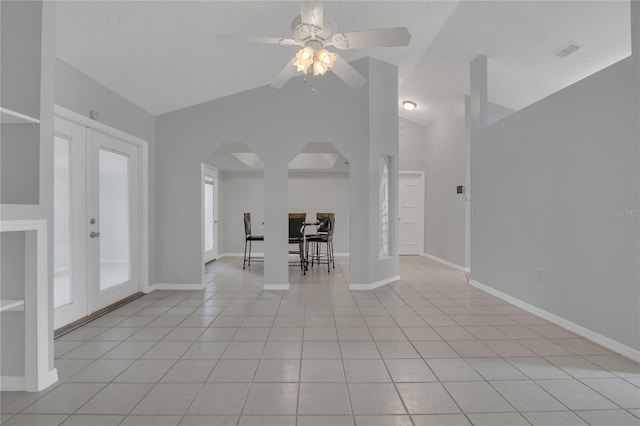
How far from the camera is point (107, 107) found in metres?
3.54

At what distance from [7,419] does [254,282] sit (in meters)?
3.42

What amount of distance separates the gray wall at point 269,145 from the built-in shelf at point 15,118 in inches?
103

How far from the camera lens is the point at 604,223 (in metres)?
2.70

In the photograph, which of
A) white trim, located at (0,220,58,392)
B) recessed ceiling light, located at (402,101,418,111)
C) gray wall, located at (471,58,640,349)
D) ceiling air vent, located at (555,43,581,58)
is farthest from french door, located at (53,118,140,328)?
ceiling air vent, located at (555,43,581,58)

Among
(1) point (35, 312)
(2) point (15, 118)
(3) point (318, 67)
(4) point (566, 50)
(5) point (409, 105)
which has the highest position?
(5) point (409, 105)

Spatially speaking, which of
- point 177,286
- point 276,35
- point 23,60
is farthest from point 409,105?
point 23,60

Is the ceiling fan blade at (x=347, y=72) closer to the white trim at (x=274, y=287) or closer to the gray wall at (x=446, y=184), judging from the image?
the white trim at (x=274, y=287)

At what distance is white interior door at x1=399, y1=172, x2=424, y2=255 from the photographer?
320 inches

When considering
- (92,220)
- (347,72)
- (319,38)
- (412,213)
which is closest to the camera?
(319,38)

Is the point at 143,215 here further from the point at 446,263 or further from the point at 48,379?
the point at 446,263

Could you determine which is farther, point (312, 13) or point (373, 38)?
point (373, 38)

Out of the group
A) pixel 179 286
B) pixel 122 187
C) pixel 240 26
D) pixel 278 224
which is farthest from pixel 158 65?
pixel 179 286

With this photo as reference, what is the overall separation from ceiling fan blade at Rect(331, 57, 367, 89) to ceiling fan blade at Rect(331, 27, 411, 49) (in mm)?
200

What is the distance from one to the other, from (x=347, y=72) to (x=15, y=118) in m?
2.26
